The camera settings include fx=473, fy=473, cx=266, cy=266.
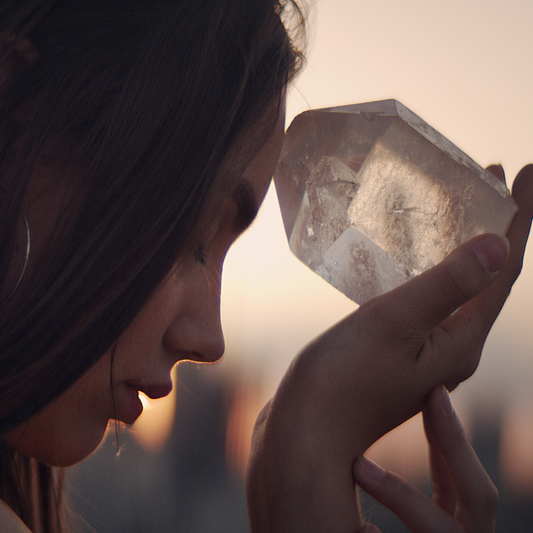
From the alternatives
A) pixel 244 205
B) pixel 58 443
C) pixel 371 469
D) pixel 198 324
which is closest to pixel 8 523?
pixel 58 443

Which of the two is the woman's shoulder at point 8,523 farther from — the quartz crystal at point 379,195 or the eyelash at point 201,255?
the quartz crystal at point 379,195

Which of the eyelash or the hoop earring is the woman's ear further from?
the eyelash

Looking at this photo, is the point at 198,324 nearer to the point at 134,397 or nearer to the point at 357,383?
the point at 134,397

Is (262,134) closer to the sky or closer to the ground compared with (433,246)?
closer to the sky

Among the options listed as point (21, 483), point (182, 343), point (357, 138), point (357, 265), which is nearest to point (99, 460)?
point (21, 483)

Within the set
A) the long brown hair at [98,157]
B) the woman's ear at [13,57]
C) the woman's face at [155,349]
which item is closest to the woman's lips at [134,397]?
the woman's face at [155,349]

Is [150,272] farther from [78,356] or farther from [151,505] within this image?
[151,505]
